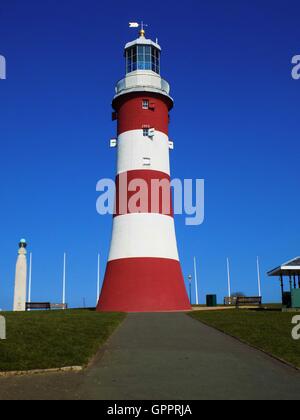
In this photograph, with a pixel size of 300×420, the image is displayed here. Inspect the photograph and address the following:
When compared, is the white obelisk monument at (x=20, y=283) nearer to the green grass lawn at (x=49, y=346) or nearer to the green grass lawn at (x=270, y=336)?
the green grass lawn at (x=270, y=336)

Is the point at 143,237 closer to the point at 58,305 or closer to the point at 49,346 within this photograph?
the point at 58,305

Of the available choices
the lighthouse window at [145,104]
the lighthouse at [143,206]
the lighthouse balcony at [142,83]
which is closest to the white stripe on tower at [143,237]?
the lighthouse at [143,206]

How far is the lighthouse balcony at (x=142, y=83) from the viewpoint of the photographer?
3164cm

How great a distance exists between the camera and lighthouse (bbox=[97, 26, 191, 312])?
92.9 feet

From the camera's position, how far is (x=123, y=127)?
104 feet

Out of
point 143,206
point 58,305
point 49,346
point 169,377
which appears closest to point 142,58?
point 143,206

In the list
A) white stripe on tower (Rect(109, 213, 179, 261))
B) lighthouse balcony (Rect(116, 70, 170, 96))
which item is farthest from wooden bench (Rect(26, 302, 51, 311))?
lighthouse balcony (Rect(116, 70, 170, 96))

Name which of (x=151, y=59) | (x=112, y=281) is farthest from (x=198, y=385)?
(x=151, y=59)

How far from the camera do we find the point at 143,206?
29250 millimetres

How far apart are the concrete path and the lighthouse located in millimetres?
16278

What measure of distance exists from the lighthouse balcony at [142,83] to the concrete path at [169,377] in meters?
22.8

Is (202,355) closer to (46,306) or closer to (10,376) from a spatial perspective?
(10,376)

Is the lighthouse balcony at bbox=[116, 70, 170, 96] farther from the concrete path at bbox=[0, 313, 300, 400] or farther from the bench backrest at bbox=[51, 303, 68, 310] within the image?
the concrete path at bbox=[0, 313, 300, 400]
